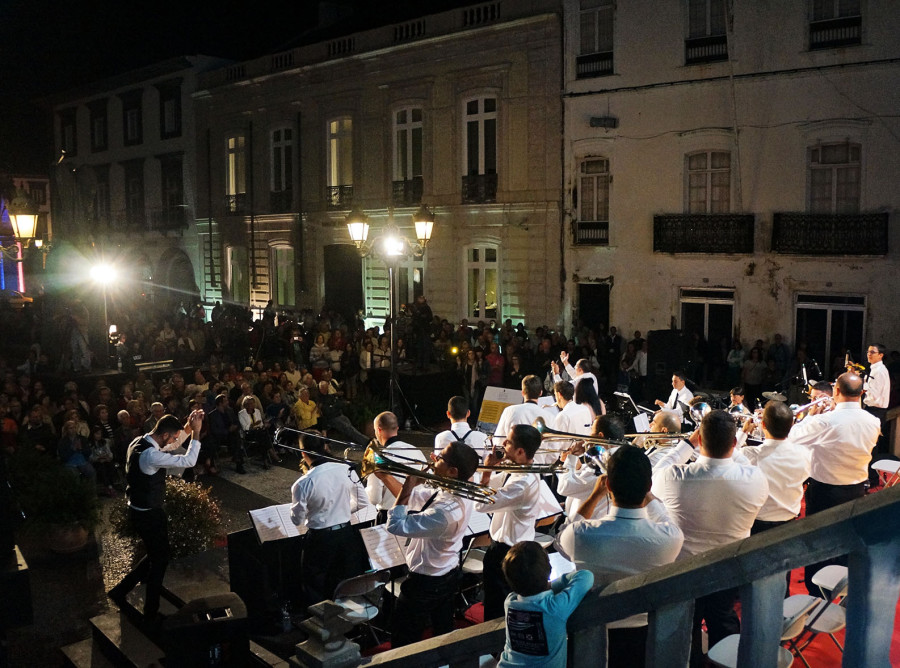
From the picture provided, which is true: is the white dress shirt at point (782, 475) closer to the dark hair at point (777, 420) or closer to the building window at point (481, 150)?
the dark hair at point (777, 420)

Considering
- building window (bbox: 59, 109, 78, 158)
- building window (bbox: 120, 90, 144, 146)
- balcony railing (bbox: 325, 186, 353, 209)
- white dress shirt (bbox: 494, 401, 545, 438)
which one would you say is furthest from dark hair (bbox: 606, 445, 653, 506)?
building window (bbox: 59, 109, 78, 158)

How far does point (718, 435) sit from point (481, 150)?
19630mm

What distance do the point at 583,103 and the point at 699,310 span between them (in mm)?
5885

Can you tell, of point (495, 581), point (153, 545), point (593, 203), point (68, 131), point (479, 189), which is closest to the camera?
point (495, 581)

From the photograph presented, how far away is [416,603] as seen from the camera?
237 inches

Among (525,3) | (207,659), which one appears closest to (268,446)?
(207,659)

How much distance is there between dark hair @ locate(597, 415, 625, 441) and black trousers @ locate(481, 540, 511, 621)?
4.46 ft

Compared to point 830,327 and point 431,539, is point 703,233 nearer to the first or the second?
point 830,327

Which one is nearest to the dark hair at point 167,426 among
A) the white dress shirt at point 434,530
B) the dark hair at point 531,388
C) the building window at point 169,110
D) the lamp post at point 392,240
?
the white dress shirt at point 434,530

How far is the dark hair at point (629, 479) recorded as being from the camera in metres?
4.01

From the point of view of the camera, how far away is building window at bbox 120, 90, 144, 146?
1422 inches

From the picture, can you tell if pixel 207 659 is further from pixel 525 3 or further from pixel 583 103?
pixel 525 3

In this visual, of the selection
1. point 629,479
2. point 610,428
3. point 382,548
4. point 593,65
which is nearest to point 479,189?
point 593,65

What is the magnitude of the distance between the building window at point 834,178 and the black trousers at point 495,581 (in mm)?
14746
